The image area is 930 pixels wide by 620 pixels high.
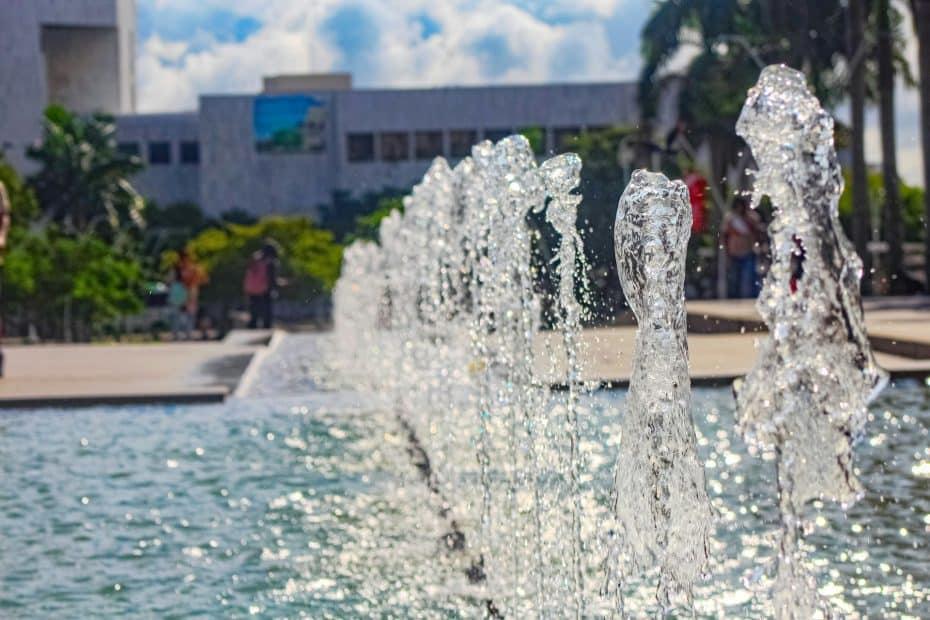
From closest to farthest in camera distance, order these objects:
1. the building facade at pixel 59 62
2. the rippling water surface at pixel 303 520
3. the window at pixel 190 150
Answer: the rippling water surface at pixel 303 520
the window at pixel 190 150
the building facade at pixel 59 62

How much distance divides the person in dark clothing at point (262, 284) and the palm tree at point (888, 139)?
30.0ft

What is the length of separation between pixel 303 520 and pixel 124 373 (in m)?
6.60

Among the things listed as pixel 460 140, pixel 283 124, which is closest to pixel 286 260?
pixel 283 124

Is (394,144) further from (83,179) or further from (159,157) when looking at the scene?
(83,179)

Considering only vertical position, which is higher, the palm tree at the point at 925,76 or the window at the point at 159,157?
the window at the point at 159,157

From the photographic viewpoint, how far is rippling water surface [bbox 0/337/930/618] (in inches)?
184

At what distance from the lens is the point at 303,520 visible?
6.00 meters

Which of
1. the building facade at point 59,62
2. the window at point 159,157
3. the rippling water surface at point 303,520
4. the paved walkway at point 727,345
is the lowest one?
the rippling water surface at point 303,520

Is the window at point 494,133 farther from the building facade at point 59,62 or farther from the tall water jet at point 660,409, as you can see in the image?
the tall water jet at point 660,409

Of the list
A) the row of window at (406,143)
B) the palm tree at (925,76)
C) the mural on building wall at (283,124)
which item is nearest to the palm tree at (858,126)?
the palm tree at (925,76)

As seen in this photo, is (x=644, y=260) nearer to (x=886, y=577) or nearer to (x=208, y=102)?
(x=886, y=577)

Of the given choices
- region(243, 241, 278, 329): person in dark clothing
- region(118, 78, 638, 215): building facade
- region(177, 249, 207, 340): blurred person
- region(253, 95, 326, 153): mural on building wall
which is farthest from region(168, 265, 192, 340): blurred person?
region(253, 95, 326, 153): mural on building wall

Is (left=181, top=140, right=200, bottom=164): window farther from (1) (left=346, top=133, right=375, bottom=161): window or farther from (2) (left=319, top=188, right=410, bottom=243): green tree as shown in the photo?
(2) (left=319, top=188, right=410, bottom=243): green tree

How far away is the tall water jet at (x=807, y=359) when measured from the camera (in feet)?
11.6
